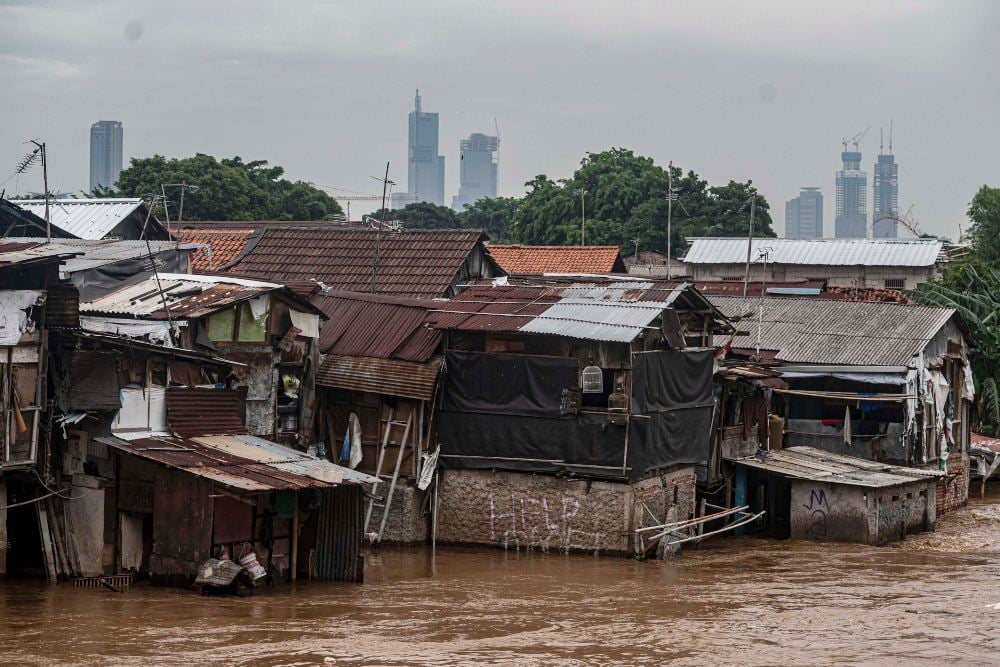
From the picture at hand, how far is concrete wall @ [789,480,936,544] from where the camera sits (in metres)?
22.4

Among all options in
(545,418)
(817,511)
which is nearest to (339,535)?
(545,418)

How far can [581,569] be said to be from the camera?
19.4 m

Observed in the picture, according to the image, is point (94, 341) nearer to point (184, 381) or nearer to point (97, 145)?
point (184, 381)

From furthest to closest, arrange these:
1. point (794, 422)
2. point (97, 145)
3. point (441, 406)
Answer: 1. point (97, 145)
2. point (794, 422)
3. point (441, 406)

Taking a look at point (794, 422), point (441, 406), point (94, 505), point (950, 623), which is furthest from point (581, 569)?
point (794, 422)

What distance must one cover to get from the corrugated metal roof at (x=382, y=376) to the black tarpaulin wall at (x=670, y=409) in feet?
10.6

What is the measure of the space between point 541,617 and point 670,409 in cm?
615

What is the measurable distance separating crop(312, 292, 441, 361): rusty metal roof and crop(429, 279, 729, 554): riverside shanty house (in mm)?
380

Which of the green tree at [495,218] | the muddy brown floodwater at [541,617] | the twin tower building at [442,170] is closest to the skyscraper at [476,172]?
the twin tower building at [442,170]

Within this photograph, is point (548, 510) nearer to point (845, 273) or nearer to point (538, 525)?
point (538, 525)

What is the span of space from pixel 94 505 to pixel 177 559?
1701 millimetres

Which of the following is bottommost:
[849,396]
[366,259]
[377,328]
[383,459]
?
[383,459]

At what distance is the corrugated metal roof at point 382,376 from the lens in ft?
68.4

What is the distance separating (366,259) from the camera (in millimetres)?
27531
